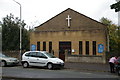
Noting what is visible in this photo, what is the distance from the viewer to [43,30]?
36.7 meters

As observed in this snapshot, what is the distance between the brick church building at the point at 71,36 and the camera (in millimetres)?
33000

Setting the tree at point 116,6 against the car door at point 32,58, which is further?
the car door at point 32,58

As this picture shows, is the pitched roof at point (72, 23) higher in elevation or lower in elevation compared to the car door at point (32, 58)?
higher

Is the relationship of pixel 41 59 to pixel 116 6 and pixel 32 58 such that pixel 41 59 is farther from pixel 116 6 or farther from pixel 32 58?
pixel 116 6

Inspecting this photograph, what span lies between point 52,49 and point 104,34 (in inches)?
328

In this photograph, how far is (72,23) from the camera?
117 ft

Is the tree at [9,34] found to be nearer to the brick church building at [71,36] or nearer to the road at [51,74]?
the brick church building at [71,36]

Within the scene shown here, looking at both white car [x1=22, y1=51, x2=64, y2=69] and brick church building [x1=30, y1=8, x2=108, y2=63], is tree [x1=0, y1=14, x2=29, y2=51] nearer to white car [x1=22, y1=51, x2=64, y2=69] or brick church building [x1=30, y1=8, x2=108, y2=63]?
brick church building [x1=30, y1=8, x2=108, y2=63]

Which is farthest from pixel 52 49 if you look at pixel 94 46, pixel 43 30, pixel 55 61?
pixel 55 61

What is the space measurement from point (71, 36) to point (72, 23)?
8.49 feet

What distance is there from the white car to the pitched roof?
14.8m

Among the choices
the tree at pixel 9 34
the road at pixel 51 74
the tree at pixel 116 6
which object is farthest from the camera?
the tree at pixel 9 34

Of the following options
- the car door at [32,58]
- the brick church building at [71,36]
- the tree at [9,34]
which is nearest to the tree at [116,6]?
the car door at [32,58]

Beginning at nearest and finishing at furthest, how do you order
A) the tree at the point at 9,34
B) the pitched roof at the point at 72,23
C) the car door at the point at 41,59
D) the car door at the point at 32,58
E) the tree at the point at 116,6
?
the tree at the point at 116,6, the car door at the point at 41,59, the car door at the point at 32,58, the pitched roof at the point at 72,23, the tree at the point at 9,34
